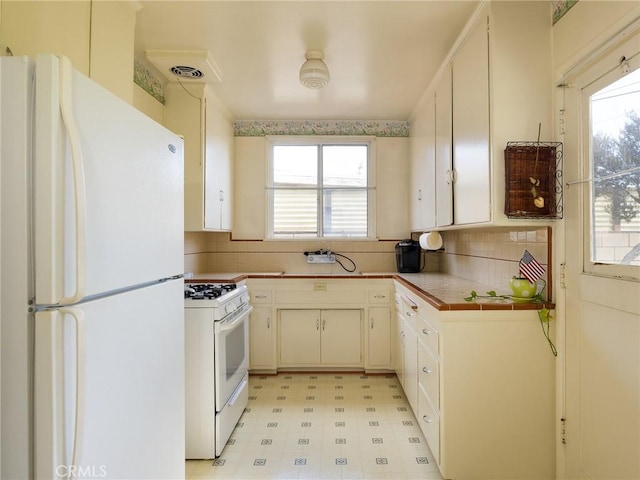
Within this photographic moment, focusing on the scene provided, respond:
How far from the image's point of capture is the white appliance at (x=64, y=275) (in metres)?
0.78

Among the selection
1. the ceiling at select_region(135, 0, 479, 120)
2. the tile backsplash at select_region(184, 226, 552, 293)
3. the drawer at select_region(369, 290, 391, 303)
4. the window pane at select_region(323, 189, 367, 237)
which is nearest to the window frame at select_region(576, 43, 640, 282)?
the ceiling at select_region(135, 0, 479, 120)

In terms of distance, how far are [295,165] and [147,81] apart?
5.15 feet

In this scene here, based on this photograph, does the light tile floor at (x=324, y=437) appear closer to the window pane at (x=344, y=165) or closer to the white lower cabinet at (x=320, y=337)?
the white lower cabinet at (x=320, y=337)

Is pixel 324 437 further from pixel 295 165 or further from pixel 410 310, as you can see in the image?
pixel 295 165

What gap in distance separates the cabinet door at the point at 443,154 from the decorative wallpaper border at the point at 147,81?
201cm

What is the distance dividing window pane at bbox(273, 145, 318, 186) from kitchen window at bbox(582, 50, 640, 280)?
7.97 ft

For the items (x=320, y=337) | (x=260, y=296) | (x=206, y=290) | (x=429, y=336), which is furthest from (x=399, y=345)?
(x=206, y=290)

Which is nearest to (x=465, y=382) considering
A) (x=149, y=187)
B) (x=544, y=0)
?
(x=149, y=187)

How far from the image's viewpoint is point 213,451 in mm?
1942

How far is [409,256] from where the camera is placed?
130 inches

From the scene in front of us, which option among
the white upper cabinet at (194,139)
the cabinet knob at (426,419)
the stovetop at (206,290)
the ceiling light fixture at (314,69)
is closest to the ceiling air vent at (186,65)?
the white upper cabinet at (194,139)

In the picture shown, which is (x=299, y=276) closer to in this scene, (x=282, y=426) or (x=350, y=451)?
(x=282, y=426)

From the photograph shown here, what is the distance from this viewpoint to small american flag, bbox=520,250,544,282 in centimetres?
168

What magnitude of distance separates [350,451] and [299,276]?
57.7 inches
